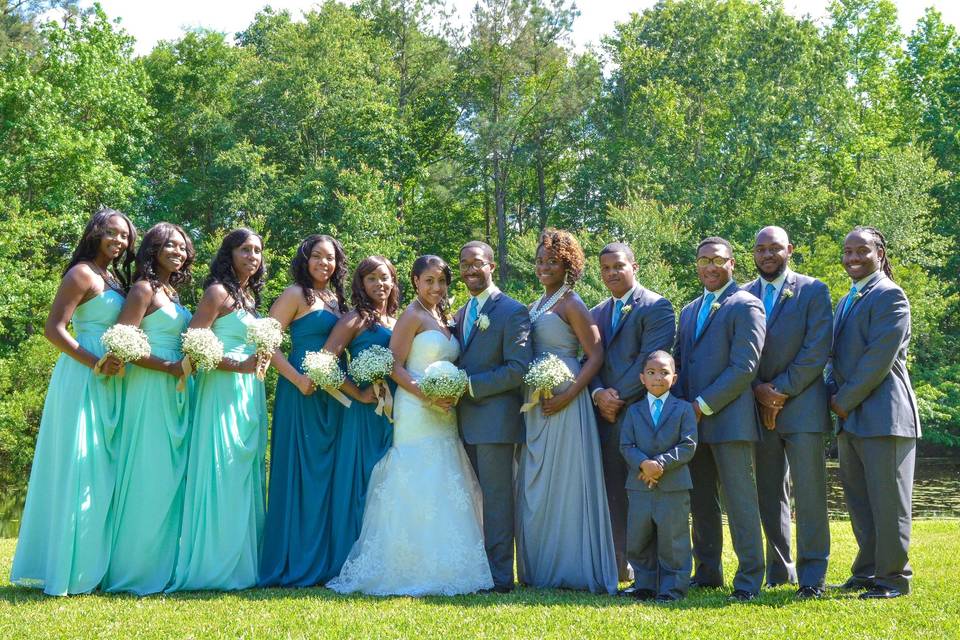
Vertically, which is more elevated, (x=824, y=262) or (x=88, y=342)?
(x=824, y=262)

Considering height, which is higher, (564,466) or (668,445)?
(668,445)

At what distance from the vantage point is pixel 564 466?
300 inches

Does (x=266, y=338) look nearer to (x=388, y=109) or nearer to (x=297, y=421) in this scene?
(x=297, y=421)

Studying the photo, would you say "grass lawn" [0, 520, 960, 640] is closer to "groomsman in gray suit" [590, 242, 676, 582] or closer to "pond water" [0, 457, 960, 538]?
"groomsman in gray suit" [590, 242, 676, 582]

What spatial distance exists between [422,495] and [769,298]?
10.4 feet

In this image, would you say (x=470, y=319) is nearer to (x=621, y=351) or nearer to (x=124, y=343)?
(x=621, y=351)

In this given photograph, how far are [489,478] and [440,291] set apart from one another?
5.23ft

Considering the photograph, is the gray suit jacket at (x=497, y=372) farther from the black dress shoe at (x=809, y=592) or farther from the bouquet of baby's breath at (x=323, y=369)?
the black dress shoe at (x=809, y=592)

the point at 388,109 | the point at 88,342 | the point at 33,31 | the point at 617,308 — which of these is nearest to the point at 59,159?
the point at 33,31

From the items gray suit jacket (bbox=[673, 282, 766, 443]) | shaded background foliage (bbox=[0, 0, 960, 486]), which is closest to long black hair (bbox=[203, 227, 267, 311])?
gray suit jacket (bbox=[673, 282, 766, 443])

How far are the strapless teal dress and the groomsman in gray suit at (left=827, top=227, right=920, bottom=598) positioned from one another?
4.13 m

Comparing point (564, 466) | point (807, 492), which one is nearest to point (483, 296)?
point (564, 466)

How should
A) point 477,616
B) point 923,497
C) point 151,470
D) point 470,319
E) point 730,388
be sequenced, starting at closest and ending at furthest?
point 477,616
point 730,388
point 151,470
point 470,319
point 923,497

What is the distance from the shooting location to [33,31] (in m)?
31.0
